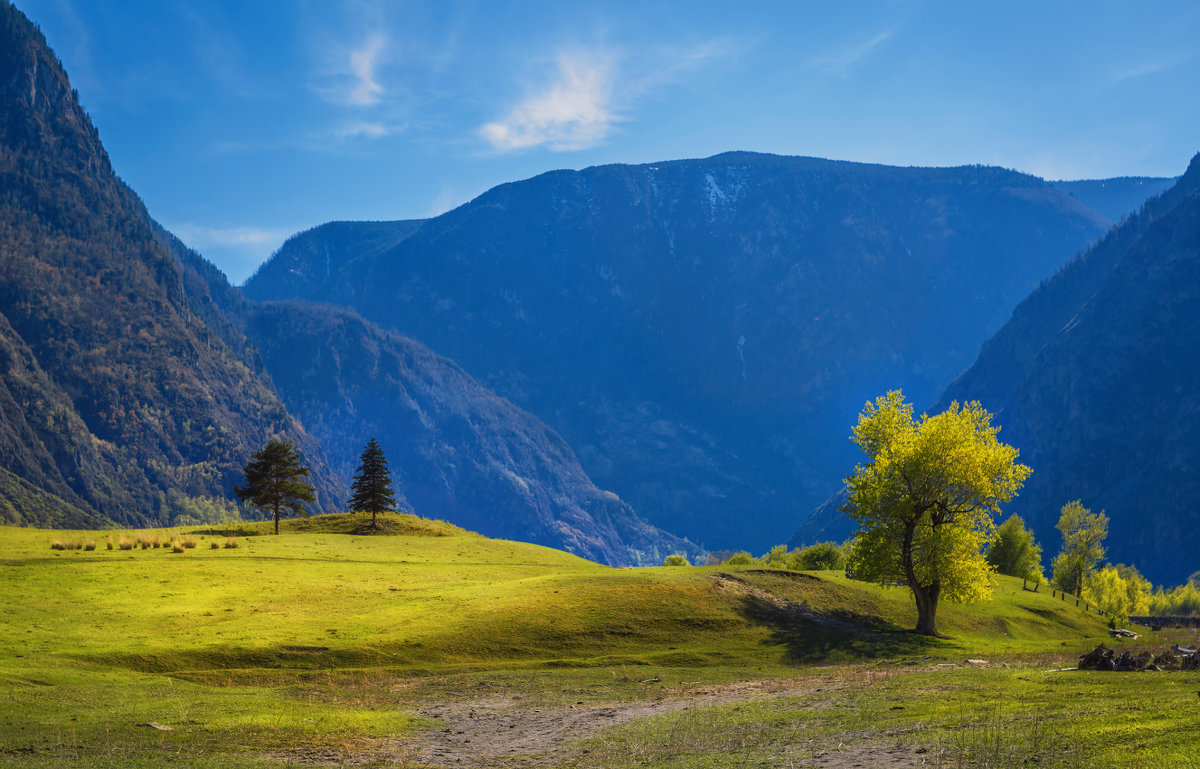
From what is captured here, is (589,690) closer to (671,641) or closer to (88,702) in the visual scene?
(671,641)

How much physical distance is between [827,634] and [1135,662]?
866 inches

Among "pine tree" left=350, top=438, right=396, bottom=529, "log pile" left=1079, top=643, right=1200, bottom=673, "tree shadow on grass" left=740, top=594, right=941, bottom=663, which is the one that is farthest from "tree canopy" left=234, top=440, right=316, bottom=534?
"log pile" left=1079, top=643, right=1200, bottom=673

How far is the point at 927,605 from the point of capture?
61750 mm

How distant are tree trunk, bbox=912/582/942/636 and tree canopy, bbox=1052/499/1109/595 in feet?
243

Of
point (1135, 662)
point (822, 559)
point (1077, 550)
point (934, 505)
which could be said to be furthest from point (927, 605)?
point (1077, 550)

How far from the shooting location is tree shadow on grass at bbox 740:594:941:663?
172 ft

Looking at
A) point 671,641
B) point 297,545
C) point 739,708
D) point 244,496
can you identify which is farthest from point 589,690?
point 244,496

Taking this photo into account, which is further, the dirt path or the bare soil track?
the bare soil track

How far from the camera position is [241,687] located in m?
37.0

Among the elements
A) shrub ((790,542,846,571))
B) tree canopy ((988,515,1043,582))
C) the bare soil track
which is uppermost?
tree canopy ((988,515,1043,582))

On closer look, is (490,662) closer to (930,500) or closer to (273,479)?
(930,500)

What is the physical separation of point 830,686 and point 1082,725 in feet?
48.8

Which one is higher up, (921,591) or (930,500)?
(930,500)

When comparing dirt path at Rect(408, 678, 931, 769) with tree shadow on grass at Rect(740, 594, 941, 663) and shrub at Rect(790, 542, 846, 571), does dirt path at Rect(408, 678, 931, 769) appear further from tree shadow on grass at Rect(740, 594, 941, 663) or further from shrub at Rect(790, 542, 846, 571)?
shrub at Rect(790, 542, 846, 571)
